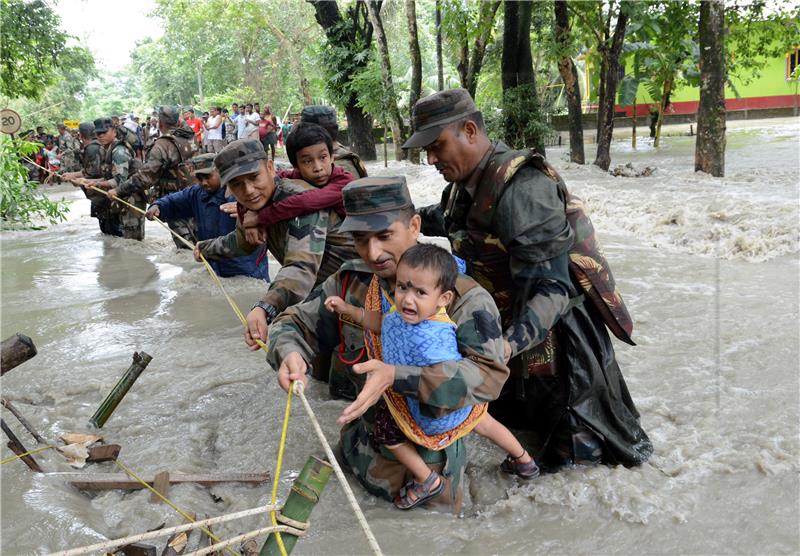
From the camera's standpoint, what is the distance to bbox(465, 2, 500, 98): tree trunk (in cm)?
1443

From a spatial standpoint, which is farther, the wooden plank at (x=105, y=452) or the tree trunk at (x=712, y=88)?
the tree trunk at (x=712, y=88)

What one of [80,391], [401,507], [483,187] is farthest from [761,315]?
[80,391]

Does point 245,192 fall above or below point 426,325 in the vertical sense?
above

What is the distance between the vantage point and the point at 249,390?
4.79m

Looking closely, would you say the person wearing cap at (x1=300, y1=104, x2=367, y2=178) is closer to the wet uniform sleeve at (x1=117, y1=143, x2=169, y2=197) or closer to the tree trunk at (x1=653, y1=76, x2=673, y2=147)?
the wet uniform sleeve at (x1=117, y1=143, x2=169, y2=197)

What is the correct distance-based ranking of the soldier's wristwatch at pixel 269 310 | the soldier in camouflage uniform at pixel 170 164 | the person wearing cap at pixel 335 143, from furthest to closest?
the soldier in camouflage uniform at pixel 170 164 < the person wearing cap at pixel 335 143 < the soldier's wristwatch at pixel 269 310

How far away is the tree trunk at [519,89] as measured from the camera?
1312cm

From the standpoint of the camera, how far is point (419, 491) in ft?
9.78

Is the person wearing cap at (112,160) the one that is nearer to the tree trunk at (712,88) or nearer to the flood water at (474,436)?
the flood water at (474,436)

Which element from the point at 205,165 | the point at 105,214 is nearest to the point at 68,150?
the point at 105,214

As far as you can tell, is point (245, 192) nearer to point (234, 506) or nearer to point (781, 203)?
point (234, 506)

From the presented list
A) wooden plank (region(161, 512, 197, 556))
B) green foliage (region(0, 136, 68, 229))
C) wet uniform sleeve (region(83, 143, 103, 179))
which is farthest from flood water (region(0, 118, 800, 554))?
green foliage (region(0, 136, 68, 229))

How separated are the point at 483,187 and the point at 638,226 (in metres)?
7.08

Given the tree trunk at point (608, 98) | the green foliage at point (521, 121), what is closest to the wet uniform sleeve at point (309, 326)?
the green foliage at point (521, 121)
